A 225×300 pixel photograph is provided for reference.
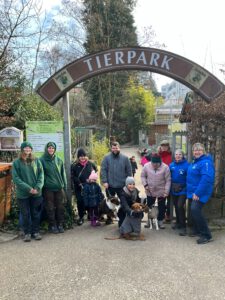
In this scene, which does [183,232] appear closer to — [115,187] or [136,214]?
[136,214]

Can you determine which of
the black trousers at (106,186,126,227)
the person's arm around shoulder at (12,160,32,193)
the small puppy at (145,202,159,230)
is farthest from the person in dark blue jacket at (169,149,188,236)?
the person's arm around shoulder at (12,160,32,193)

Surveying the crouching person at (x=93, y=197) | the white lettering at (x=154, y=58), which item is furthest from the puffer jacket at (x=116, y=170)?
the white lettering at (x=154, y=58)

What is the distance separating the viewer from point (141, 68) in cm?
667

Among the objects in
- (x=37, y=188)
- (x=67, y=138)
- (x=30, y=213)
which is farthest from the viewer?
(x=67, y=138)

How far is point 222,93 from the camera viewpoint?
6574mm

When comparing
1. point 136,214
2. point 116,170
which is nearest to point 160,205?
point 136,214

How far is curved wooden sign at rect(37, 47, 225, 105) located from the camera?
21.4 ft

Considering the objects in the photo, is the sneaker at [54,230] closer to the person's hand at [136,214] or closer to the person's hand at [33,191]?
the person's hand at [33,191]

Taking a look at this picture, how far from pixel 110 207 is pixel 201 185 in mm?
1818

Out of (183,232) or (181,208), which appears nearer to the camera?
(183,232)

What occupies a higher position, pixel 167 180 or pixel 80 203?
pixel 167 180

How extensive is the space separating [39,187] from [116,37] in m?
26.5

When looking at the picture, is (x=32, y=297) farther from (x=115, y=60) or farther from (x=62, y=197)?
(x=115, y=60)

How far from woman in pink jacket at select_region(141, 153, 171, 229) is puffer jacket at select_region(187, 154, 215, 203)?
58 cm
